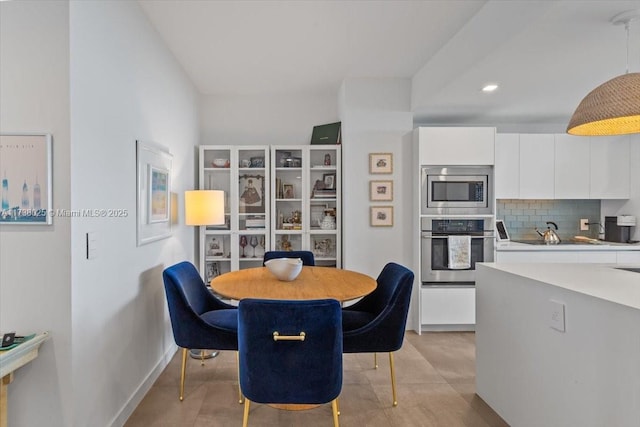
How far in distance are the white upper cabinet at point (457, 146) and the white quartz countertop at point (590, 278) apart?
1.59 metres

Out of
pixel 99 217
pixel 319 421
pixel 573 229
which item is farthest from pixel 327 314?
pixel 573 229

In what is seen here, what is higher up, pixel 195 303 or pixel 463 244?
pixel 463 244

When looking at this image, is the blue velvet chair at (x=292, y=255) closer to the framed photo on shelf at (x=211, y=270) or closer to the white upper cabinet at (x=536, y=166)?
the framed photo on shelf at (x=211, y=270)

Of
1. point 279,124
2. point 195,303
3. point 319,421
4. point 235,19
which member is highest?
point 235,19

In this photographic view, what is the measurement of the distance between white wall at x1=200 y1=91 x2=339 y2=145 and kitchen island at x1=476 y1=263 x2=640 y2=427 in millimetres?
2756

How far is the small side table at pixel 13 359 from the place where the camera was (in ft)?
4.65

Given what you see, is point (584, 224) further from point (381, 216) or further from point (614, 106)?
point (614, 106)

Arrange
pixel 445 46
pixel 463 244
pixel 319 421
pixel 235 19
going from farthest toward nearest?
pixel 463 244, pixel 445 46, pixel 235 19, pixel 319 421

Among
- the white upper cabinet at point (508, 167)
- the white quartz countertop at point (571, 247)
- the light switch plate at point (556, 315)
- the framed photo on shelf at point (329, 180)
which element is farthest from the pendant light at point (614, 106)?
the framed photo on shelf at point (329, 180)

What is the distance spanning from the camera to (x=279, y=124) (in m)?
4.44

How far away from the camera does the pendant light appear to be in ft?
5.31

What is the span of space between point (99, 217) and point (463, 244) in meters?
3.21

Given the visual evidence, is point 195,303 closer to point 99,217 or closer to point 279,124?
point 99,217

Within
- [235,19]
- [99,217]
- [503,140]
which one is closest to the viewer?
[99,217]
